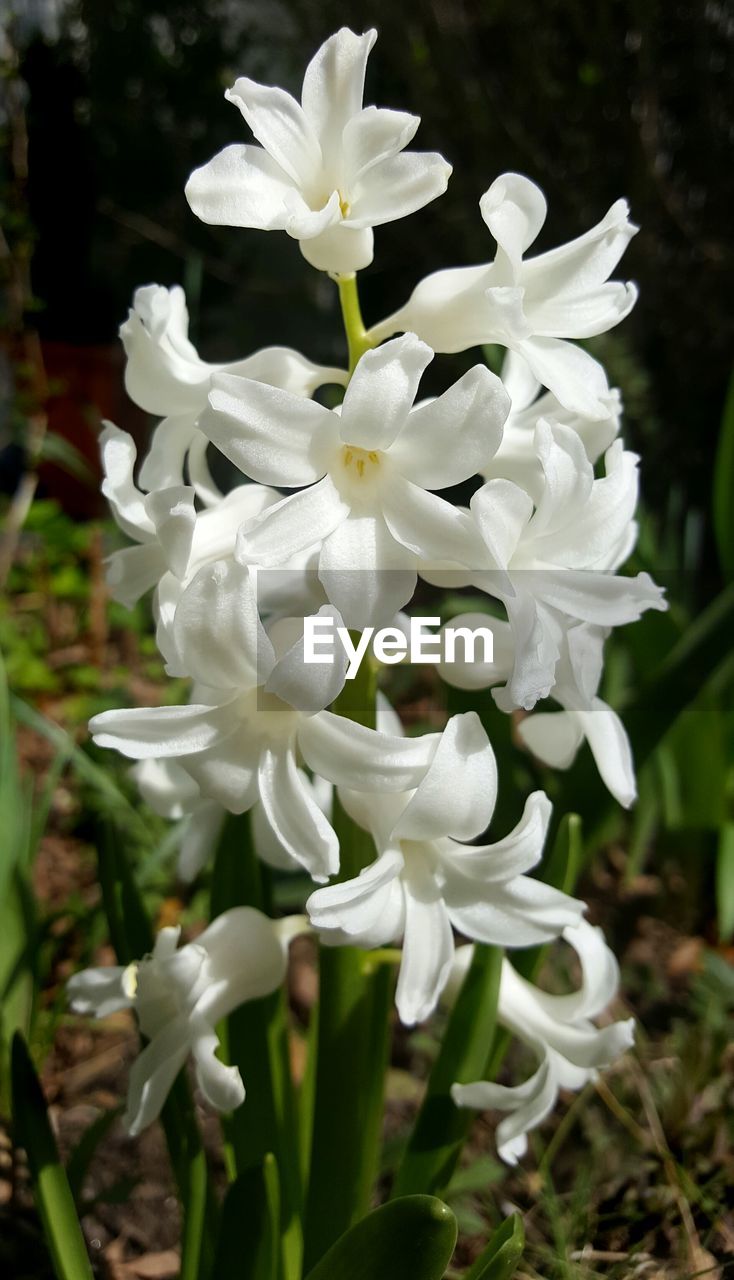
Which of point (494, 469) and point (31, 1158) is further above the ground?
point (494, 469)

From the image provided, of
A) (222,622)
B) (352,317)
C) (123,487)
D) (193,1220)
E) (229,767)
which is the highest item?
(352,317)

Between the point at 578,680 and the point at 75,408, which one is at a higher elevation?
the point at 75,408

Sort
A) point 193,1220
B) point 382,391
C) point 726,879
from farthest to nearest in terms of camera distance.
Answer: point 726,879
point 193,1220
point 382,391

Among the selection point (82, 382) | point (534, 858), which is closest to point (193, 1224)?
point (534, 858)

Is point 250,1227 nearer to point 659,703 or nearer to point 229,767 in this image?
point 229,767

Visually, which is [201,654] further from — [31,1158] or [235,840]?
[31,1158]

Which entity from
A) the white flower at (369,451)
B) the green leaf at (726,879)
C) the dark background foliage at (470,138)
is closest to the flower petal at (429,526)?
the white flower at (369,451)

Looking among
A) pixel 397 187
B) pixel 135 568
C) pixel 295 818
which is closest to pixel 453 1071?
pixel 295 818
